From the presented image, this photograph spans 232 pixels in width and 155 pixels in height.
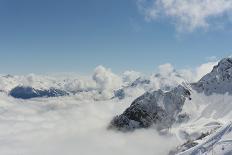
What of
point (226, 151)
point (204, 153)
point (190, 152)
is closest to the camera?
point (226, 151)

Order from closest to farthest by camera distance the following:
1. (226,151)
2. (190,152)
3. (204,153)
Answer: (226,151) → (204,153) → (190,152)

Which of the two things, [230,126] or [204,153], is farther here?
[230,126]

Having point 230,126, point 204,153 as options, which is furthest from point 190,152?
point 230,126

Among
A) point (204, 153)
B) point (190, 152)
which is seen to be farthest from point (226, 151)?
point (190, 152)

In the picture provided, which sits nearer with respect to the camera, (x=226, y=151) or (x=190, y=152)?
(x=226, y=151)

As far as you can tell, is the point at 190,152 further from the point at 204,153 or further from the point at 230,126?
the point at 230,126

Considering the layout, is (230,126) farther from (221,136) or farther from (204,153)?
(204,153)

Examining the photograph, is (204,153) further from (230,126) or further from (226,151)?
(230,126)

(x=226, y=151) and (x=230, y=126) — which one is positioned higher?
(x=230, y=126)
